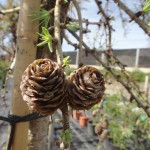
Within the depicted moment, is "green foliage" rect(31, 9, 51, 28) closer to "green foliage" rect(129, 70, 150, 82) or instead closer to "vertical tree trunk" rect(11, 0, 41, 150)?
"vertical tree trunk" rect(11, 0, 41, 150)

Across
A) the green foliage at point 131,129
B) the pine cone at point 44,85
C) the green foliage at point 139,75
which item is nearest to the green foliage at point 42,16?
the pine cone at point 44,85

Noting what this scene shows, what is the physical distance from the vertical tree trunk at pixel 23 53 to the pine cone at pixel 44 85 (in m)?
0.16

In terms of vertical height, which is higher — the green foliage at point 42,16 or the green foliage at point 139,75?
the green foliage at point 139,75

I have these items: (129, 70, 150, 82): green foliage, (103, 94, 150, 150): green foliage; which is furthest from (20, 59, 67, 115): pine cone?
(129, 70, 150, 82): green foliage

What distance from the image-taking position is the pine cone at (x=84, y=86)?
0.27 metres

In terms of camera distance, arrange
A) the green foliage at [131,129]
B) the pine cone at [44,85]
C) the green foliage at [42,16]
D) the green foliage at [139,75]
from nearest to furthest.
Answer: the pine cone at [44,85], the green foliage at [42,16], the green foliage at [131,129], the green foliage at [139,75]

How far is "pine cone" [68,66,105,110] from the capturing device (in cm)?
27

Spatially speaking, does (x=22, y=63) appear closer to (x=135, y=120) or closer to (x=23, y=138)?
(x=23, y=138)

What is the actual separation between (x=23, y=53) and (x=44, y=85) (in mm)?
168

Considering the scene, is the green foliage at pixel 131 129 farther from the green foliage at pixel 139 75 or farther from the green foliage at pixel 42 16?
the green foliage at pixel 139 75

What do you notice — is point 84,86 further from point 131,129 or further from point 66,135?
point 131,129

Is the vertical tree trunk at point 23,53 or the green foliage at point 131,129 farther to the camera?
the green foliage at point 131,129

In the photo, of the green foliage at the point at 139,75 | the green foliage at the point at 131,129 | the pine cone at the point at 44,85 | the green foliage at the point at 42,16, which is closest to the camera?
the pine cone at the point at 44,85

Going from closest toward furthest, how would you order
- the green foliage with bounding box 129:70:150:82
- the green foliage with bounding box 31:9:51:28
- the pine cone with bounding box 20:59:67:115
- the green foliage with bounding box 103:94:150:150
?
the pine cone with bounding box 20:59:67:115 < the green foliage with bounding box 31:9:51:28 < the green foliage with bounding box 103:94:150:150 < the green foliage with bounding box 129:70:150:82
